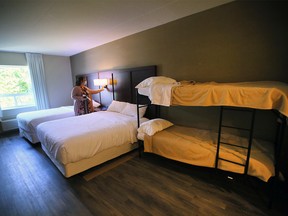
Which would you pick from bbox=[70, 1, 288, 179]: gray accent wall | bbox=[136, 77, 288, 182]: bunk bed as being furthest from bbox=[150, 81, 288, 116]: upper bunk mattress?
bbox=[70, 1, 288, 179]: gray accent wall

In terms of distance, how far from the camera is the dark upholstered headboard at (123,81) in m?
3.41

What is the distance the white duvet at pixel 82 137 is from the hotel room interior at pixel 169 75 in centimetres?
43

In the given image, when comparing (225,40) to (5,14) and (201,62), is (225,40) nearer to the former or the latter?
(201,62)

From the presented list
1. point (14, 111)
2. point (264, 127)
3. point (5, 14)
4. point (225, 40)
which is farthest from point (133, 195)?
point (14, 111)

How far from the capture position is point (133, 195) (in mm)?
1990

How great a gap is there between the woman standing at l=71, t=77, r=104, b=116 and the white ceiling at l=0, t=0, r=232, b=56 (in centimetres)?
116

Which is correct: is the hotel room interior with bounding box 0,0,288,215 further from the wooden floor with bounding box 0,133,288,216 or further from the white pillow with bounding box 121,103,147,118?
the white pillow with bounding box 121,103,147,118

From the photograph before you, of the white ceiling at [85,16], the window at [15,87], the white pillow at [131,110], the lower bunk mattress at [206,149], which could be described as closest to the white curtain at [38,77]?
the window at [15,87]

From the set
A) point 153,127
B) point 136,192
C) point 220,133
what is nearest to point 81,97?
point 153,127

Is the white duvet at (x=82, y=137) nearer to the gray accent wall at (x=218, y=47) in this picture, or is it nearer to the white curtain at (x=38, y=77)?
the gray accent wall at (x=218, y=47)

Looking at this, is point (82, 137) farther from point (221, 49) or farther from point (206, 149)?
point (221, 49)

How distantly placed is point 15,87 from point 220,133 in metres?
6.24

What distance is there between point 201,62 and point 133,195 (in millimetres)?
2378

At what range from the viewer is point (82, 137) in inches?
93.0
